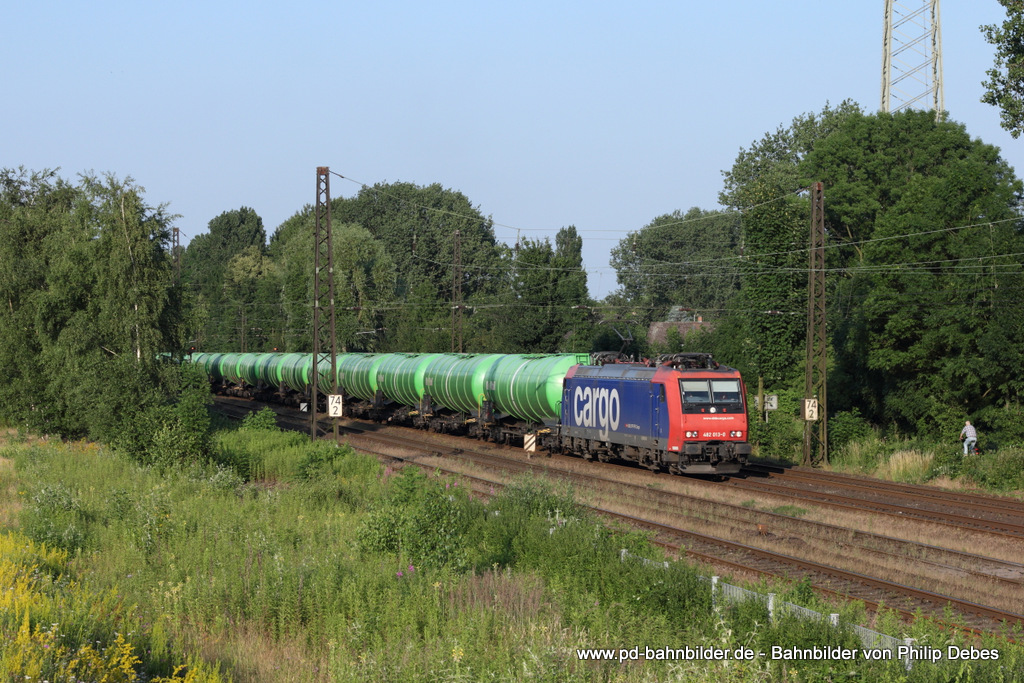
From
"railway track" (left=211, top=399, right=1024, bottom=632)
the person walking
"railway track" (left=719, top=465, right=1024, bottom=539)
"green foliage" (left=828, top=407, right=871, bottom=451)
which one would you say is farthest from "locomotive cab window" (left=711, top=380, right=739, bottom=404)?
the person walking

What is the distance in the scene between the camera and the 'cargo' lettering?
2789 centimetres

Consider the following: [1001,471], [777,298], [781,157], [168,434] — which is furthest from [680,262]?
[168,434]

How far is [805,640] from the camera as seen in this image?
9.16 m

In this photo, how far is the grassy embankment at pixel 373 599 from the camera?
8.48 meters

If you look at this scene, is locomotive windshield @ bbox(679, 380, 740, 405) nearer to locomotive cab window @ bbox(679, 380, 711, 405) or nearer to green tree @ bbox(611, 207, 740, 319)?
locomotive cab window @ bbox(679, 380, 711, 405)

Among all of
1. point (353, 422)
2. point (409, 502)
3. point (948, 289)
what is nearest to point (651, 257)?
point (353, 422)

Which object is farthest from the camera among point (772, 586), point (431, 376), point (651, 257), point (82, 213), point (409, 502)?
point (651, 257)

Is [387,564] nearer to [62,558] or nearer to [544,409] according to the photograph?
[62,558]

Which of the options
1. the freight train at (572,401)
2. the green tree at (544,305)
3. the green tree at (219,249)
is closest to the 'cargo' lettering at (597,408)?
the freight train at (572,401)

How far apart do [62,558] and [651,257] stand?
104 m

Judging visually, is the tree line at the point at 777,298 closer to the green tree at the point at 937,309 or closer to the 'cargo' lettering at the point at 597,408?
the green tree at the point at 937,309

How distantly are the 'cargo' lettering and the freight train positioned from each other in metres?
0.03

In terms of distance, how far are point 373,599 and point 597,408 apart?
60.7ft

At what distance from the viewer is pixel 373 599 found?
10961mm
